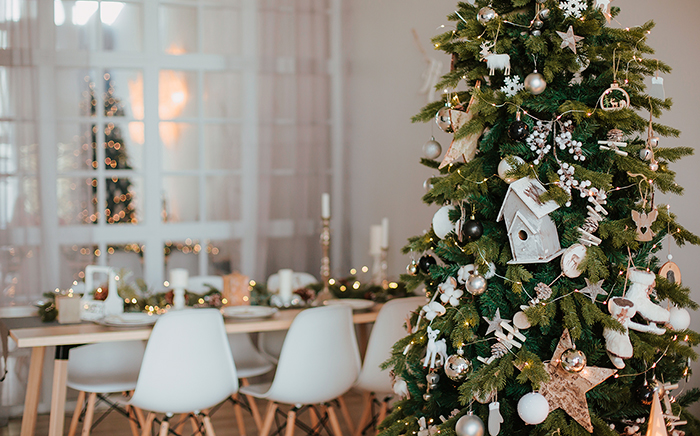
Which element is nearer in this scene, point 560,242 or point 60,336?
point 560,242

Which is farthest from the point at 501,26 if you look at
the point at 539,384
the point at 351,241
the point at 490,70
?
the point at 351,241

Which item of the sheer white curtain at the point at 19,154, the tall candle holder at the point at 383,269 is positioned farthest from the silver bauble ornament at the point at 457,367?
the sheer white curtain at the point at 19,154

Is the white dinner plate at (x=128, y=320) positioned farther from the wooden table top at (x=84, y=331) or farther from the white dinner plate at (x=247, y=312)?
the white dinner plate at (x=247, y=312)

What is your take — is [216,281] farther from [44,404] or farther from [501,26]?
[501,26]

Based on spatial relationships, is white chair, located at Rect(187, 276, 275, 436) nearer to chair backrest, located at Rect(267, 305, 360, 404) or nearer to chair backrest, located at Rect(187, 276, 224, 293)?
chair backrest, located at Rect(187, 276, 224, 293)

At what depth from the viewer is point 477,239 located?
156 cm

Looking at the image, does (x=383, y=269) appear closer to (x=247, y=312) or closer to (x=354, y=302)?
(x=354, y=302)

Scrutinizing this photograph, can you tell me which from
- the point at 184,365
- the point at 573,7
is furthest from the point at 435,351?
the point at 184,365

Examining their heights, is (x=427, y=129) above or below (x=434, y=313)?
above

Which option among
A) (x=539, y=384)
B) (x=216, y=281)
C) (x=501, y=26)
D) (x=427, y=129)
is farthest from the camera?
(x=216, y=281)

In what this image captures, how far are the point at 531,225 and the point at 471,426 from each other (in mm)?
474

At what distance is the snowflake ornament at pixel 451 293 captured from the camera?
5.12ft

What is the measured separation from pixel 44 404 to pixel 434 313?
9.57ft

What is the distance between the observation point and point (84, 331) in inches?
95.6
